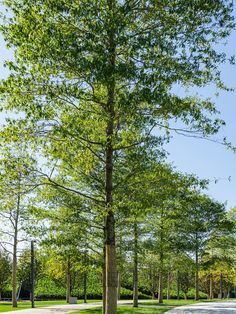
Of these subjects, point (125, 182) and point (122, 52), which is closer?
point (122, 52)

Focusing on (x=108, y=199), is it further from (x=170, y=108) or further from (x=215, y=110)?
(x=215, y=110)

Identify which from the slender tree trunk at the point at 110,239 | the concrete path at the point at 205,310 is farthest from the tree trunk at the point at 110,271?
the concrete path at the point at 205,310

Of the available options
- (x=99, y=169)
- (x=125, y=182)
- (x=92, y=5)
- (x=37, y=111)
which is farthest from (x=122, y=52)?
(x=99, y=169)

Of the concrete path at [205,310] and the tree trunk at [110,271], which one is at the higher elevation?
the tree trunk at [110,271]

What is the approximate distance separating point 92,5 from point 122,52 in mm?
1486

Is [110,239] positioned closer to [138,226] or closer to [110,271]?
[110,271]

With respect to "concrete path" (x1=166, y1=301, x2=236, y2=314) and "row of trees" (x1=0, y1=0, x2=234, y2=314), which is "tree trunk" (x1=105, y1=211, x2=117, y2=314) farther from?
"concrete path" (x1=166, y1=301, x2=236, y2=314)

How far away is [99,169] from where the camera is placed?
16984 millimetres

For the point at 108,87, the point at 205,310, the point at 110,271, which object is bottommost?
the point at 205,310

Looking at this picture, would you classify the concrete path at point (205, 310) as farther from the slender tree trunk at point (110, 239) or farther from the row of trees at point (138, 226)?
the slender tree trunk at point (110, 239)

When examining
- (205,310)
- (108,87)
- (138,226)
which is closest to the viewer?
(108,87)

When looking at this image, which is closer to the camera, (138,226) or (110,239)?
(110,239)

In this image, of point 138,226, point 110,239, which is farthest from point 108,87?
point 138,226

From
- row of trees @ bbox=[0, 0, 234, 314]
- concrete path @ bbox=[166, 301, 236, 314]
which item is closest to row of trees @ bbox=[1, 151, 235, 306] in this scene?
row of trees @ bbox=[0, 0, 234, 314]
